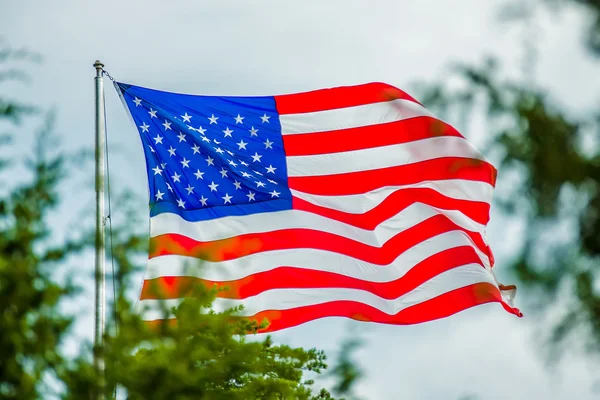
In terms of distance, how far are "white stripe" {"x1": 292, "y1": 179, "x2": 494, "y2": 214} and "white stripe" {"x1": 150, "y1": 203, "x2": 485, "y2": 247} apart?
228 millimetres

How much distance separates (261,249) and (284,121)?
1950 mm

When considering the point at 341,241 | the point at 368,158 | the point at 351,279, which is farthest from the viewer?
the point at 368,158

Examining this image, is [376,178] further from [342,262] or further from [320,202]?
[342,262]

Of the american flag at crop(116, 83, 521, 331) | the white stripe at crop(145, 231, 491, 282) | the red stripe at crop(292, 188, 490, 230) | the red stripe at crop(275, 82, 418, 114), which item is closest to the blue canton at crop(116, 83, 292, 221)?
the american flag at crop(116, 83, 521, 331)

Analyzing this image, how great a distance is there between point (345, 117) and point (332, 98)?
321 millimetres

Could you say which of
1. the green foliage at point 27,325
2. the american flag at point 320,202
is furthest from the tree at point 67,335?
the american flag at point 320,202

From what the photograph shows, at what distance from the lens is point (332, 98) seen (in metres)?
13.8

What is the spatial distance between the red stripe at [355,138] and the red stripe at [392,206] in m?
0.77

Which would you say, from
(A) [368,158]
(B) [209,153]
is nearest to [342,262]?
(A) [368,158]

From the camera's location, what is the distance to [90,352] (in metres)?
5.73

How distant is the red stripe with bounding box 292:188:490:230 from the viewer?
42.7 ft

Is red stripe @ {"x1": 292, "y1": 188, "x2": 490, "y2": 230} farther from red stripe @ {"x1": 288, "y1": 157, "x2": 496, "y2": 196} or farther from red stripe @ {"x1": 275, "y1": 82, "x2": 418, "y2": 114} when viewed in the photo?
red stripe @ {"x1": 275, "y1": 82, "x2": 418, "y2": 114}

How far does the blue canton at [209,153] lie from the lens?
13094 millimetres

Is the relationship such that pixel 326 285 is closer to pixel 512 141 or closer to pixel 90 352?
pixel 90 352
